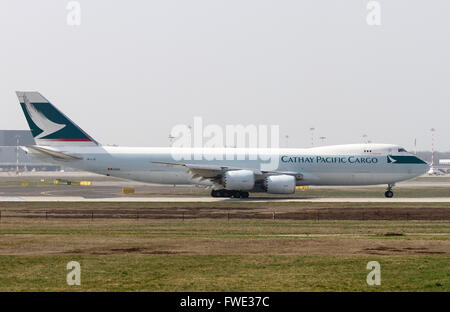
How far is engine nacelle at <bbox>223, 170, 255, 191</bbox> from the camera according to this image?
63200mm

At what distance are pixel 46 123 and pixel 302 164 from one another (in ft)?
86.0

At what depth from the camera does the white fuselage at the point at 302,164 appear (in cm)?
6650

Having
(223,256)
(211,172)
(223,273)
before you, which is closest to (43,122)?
(211,172)

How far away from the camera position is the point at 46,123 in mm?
66875

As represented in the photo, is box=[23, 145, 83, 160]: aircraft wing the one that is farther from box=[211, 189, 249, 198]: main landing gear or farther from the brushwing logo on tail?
box=[211, 189, 249, 198]: main landing gear

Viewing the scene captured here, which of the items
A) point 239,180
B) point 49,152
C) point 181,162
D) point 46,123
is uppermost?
point 46,123

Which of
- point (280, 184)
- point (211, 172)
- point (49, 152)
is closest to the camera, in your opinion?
point (280, 184)

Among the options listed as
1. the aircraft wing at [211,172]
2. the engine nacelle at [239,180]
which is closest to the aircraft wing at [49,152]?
the aircraft wing at [211,172]

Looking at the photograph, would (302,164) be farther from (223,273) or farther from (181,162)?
(223,273)
